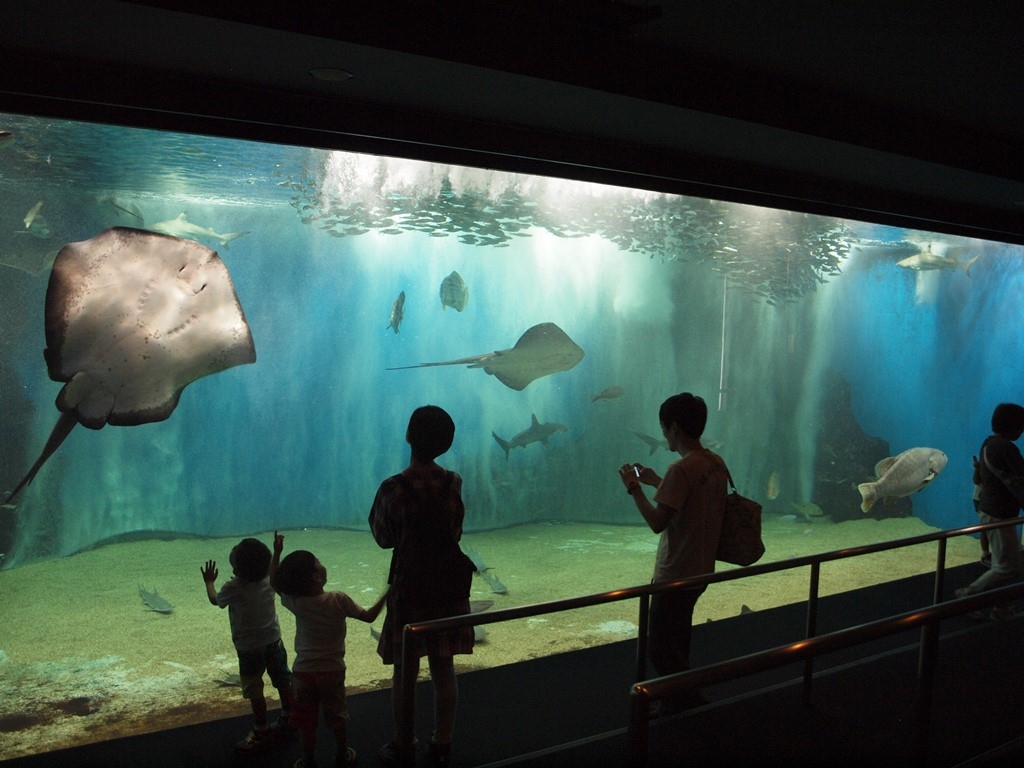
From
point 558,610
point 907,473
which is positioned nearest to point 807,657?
point 558,610

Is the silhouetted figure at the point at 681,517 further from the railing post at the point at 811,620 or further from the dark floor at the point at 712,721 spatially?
the railing post at the point at 811,620

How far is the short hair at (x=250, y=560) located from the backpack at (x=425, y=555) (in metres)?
0.74

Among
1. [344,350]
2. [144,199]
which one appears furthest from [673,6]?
[344,350]

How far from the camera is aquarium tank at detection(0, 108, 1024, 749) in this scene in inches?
492

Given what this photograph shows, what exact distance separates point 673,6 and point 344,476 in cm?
2065

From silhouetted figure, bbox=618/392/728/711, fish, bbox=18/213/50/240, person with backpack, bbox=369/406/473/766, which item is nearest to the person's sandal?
person with backpack, bbox=369/406/473/766

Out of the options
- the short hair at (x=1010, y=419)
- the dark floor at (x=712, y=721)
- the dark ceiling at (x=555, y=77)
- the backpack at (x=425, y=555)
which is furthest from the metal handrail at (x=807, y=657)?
the short hair at (x=1010, y=419)

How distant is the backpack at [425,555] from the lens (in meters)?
3.05

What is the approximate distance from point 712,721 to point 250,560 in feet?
7.10

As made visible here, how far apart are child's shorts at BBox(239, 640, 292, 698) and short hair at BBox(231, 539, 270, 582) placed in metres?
0.36

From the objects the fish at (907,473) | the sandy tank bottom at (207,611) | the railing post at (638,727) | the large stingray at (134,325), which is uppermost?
the large stingray at (134,325)

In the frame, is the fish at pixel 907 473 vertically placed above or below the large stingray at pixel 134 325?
below

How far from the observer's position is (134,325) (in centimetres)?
436

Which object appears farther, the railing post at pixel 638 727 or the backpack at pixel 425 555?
the backpack at pixel 425 555
